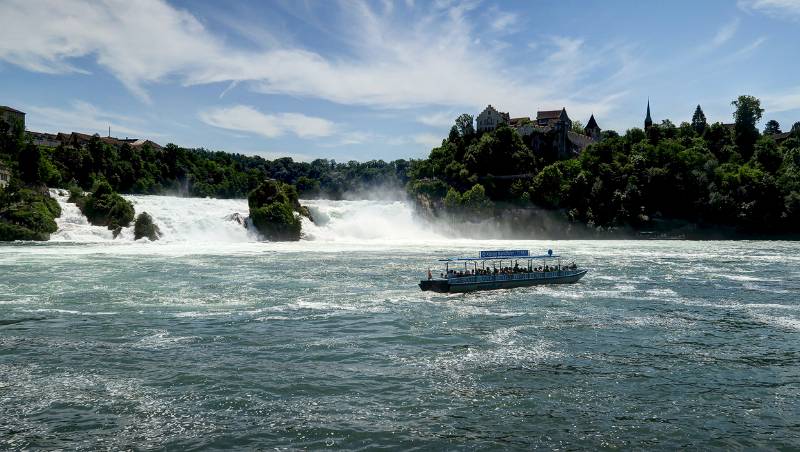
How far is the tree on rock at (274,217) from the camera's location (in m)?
80.2

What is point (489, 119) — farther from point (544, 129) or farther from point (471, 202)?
point (471, 202)

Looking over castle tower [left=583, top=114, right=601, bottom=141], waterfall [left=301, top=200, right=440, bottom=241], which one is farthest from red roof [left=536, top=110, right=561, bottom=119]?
waterfall [left=301, top=200, right=440, bottom=241]

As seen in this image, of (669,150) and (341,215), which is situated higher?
(669,150)

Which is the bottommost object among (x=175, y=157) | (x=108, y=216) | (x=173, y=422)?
(x=173, y=422)

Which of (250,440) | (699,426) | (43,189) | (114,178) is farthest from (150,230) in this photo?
(699,426)

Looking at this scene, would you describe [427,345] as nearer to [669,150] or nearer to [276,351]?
[276,351]

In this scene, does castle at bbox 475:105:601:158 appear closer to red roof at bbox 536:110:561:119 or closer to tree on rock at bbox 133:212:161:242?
red roof at bbox 536:110:561:119

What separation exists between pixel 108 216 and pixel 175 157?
226 ft

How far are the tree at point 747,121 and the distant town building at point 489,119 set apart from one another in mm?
49668

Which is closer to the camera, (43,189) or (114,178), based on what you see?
(43,189)

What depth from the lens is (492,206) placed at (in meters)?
115

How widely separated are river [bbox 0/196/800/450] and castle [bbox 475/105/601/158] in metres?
90.2

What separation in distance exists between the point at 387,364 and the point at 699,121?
152m

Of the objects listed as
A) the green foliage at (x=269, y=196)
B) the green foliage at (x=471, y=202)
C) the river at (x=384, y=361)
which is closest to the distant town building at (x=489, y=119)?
the green foliage at (x=471, y=202)
